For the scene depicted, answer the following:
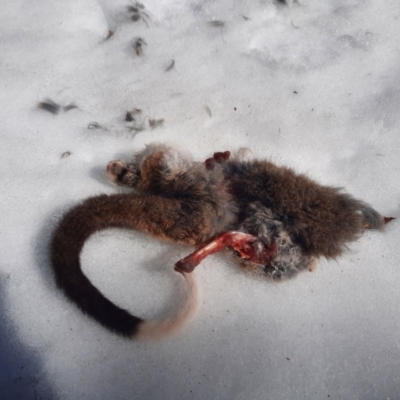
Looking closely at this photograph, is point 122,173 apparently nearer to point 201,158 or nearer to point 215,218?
point 201,158

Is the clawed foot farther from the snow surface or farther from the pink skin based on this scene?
the pink skin

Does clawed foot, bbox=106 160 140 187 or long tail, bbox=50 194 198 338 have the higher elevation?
clawed foot, bbox=106 160 140 187

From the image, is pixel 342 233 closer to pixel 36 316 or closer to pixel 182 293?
pixel 182 293

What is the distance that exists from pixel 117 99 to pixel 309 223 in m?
1.50

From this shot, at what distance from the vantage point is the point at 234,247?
2385mm

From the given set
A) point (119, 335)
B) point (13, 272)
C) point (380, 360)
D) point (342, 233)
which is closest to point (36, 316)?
point (13, 272)

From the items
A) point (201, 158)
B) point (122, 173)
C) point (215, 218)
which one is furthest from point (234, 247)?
point (122, 173)

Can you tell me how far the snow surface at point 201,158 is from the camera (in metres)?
2.42

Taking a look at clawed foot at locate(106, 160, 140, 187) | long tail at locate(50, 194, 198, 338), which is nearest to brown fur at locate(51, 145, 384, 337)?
long tail at locate(50, 194, 198, 338)

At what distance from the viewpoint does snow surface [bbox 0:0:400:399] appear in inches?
95.3

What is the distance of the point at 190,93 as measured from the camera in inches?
111

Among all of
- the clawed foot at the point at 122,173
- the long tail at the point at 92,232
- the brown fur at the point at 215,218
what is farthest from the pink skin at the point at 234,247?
the clawed foot at the point at 122,173

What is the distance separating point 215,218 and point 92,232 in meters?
0.72

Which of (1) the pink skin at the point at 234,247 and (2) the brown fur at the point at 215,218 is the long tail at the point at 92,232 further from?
(1) the pink skin at the point at 234,247
